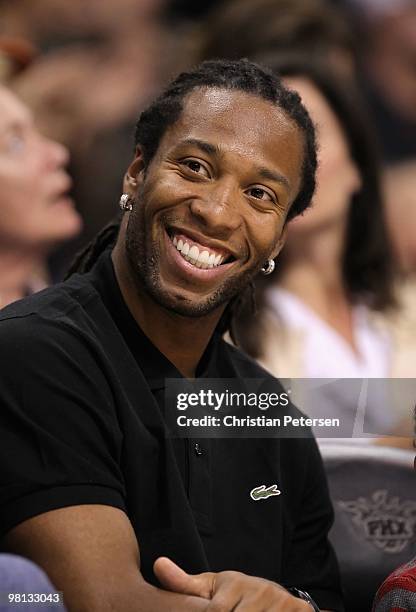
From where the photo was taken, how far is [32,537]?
1.20 metres

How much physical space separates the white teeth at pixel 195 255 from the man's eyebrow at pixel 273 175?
0.43 feet

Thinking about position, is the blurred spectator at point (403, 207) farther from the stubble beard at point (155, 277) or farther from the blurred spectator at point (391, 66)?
the stubble beard at point (155, 277)

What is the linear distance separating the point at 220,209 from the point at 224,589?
0.49 meters

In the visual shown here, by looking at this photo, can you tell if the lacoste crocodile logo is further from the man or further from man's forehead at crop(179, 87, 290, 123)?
man's forehead at crop(179, 87, 290, 123)

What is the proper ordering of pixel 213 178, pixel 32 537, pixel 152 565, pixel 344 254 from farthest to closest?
pixel 344 254
pixel 213 178
pixel 152 565
pixel 32 537

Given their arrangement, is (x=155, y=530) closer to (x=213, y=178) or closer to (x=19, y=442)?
(x=19, y=442)

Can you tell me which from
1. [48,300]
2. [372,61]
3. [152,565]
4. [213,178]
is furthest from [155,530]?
[372,61]

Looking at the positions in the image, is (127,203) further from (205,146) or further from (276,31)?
(276,31)

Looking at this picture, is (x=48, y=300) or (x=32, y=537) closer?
(x=32, y=537)

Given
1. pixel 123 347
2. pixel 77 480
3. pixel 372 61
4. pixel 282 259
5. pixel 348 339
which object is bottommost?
pixel 77 480

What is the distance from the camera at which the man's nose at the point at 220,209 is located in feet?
4.66

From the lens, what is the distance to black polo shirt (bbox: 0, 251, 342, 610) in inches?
48.9

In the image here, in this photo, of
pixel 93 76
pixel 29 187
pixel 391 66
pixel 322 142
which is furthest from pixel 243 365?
pixel 391 66

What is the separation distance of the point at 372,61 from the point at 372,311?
31.5 inches
